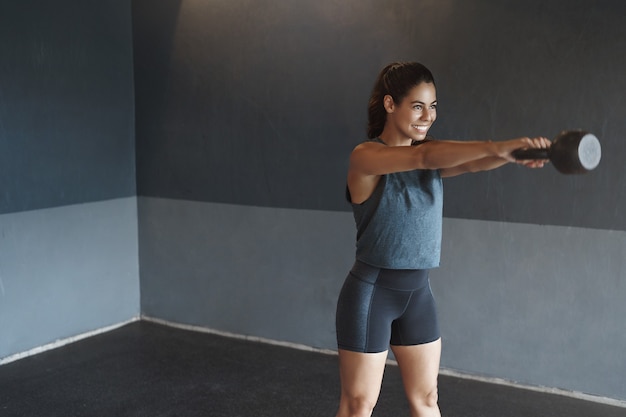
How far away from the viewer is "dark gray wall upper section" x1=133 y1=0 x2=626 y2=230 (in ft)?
9.29

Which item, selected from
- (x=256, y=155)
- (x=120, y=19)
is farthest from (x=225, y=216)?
(x=120, y=19)

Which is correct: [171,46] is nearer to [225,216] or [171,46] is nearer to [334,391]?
[225,216]

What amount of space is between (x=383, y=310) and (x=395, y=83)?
628 mm

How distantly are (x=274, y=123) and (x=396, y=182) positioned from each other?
1.72 meters

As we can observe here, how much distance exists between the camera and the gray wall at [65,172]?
3.35 metres

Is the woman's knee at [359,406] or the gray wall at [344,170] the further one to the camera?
the gray wall at [344,170]

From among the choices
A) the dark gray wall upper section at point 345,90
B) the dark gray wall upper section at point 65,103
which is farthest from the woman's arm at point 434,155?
the dark gray wall upper section at point 65,103

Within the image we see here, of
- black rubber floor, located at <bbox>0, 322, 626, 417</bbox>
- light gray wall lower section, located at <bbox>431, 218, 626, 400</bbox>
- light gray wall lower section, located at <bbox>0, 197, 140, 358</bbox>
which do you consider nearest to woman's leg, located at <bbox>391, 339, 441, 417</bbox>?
black rubber floor, located at <bbox>0, 322, 626, 417</bbox>

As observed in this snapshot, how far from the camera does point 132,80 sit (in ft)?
13.0

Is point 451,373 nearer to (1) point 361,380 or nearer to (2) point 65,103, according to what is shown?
(1) point 361,380

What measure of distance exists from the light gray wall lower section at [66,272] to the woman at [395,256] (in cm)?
207

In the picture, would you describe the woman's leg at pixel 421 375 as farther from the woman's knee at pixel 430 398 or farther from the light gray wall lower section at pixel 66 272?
the light gray wall lower section at pixel 66 272

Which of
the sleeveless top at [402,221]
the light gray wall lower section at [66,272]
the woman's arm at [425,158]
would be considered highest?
the woman's arm at [425,158]

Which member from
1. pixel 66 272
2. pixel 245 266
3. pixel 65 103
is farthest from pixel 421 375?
pixel 65 103
